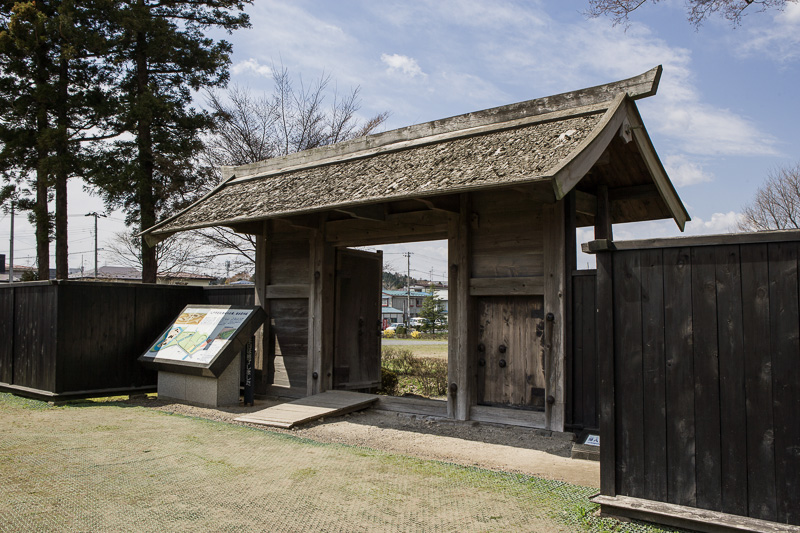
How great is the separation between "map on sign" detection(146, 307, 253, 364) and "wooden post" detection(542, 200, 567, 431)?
488 centimetres

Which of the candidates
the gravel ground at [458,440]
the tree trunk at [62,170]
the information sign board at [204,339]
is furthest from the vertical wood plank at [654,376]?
the tree trunk at [62,170]

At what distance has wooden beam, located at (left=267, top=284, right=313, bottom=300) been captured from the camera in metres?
9.66

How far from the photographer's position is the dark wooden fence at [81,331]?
9.56 metres

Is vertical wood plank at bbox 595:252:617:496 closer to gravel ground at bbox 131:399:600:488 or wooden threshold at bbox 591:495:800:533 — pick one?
wooden threshold at bbox 591:495:800:533

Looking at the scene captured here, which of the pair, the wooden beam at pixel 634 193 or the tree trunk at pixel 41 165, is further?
the tree trunk at pixel 41 165

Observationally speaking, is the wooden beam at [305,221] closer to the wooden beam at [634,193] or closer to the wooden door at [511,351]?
the wooden door at [511,351]

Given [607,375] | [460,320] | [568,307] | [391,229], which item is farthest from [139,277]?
[607,375]

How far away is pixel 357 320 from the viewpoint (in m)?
10.7

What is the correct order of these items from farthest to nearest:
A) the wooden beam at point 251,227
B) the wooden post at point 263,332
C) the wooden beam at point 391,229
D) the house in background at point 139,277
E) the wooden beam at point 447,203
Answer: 1. the house in background at point 139,277
2. the wooden beam at point 251,227
3. the wooden post at point 263,332
4. the wooden beam at point 391,229
5. the wooden beam at point 447,203

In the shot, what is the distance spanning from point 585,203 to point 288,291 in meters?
4.98

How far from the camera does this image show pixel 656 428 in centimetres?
394

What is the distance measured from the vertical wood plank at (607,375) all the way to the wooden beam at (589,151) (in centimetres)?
130

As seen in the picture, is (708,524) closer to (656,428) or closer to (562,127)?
(656,428)

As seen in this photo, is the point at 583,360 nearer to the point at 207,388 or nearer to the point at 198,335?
the point at 207,388
